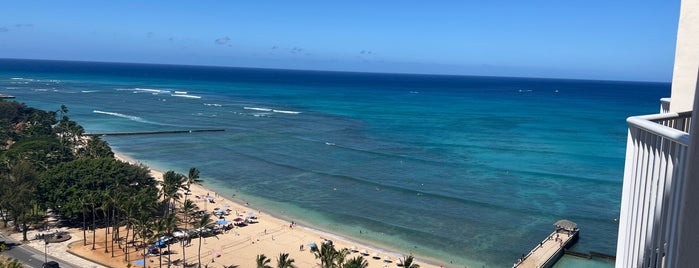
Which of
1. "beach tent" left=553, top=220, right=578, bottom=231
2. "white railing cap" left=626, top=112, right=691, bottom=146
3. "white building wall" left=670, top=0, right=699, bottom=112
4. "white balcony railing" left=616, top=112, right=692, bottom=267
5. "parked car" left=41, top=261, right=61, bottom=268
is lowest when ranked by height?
"parked car" left=41, top=261, right=61, bottom=268

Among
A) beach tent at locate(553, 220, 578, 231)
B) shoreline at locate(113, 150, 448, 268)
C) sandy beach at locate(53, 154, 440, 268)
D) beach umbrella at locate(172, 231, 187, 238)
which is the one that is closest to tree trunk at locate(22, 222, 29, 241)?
sandy beach at locate(53, 154, 440, 268)

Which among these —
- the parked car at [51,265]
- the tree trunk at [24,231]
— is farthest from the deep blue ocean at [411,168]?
the parked car at [51,265]

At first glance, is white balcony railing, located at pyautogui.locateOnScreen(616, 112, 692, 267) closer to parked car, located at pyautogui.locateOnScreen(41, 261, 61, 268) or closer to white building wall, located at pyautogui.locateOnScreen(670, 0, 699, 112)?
white building wall, located at pyautogui.locateOnScreen(670, 0, 699, 112)

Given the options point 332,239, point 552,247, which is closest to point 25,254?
point 332,239

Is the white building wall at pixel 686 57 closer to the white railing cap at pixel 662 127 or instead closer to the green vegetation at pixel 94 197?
the white railing cap at pixel 662 127

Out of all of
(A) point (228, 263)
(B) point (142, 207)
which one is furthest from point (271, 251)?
(B) point (142, 207)
